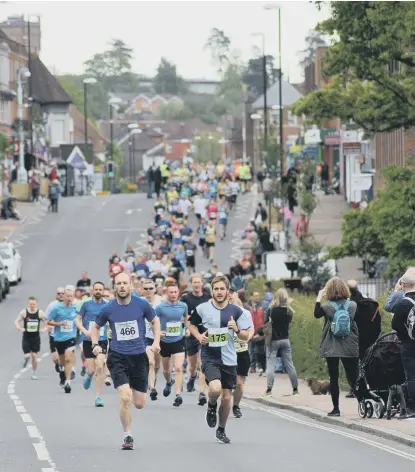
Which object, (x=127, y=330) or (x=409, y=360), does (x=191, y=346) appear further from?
(x=127, y=330)

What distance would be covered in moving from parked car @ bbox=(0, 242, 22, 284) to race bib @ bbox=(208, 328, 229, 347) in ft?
127

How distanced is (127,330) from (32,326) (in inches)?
583

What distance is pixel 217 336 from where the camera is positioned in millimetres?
17453

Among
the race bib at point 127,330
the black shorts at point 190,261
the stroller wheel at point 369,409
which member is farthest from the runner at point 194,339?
the black shorts at point 190,261

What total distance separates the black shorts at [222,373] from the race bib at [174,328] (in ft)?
21.3

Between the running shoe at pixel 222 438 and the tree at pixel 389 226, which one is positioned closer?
the running shoe at pixel 222 438

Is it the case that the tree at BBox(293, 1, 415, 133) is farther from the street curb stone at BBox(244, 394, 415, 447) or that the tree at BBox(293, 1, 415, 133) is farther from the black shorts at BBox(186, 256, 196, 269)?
the black shorts at BBox(186, 256, 196, 269)

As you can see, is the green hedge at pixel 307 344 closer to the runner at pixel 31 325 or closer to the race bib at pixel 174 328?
the race bib at pixel 174 328

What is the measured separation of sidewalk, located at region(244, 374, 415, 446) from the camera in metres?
17.9

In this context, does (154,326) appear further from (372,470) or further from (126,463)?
(372,470)

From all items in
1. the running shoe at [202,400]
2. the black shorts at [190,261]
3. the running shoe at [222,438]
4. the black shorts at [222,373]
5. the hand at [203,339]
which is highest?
the hand at [203,339]

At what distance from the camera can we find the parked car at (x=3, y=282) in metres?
52.9

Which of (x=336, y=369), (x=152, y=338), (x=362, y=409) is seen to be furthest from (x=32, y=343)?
(x=336, y=369)

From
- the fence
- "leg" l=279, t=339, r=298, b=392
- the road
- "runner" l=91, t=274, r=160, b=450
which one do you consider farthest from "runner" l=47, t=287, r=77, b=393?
the fence
